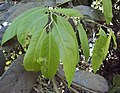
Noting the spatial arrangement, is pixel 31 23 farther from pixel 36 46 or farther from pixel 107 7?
pixel 107 7

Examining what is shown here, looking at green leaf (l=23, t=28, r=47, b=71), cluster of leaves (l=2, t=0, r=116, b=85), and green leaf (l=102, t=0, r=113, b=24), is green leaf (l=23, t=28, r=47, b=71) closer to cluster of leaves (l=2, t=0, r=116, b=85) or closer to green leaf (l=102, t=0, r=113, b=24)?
cluster of leaves (l=2, t=0, r=116, b=85)

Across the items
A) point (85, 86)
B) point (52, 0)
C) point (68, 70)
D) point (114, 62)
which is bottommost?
point (114, 62)

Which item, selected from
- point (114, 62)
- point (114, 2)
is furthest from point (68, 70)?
point (114, 62)

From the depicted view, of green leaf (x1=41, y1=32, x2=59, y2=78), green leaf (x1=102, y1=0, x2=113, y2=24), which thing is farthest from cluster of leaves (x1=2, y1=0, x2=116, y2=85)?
green leaf (x1=102, y1=0, x2=113, y2=24)

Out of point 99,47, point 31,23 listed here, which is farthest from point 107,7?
point 31,23

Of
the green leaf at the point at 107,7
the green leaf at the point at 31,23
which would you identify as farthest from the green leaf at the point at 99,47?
the green leaf at the point at 31,23

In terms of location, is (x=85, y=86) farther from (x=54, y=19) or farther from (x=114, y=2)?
(x=114, y=2)
